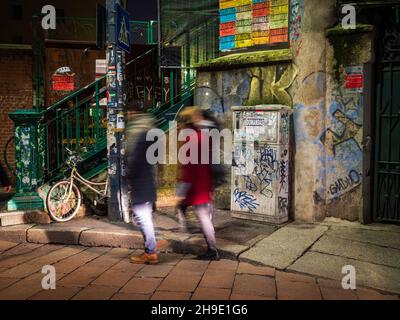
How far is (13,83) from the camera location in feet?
37.5

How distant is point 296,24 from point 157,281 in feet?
15.4

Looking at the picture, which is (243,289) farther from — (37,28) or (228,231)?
(37,28)

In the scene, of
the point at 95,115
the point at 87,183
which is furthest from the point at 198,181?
the point at 95,115

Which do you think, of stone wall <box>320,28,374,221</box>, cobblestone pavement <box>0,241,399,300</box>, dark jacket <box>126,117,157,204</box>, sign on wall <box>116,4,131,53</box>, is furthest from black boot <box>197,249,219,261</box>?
sign on wall <box>116,4,131,53</box>

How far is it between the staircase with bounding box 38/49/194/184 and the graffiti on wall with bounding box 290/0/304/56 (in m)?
2.47

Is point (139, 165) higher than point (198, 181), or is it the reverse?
point (139, 165)

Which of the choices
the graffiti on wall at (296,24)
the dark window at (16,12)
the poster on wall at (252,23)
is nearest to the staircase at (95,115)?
the poster on wall at (252,23)

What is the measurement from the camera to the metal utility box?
272 inches

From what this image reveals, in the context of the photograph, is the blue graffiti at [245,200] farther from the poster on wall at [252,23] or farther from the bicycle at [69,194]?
the poster on wall at [252,23]

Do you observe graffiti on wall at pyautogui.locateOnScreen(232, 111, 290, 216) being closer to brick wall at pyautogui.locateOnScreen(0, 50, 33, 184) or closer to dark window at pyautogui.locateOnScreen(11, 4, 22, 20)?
brick wall at pyautogui.locateOnScreen(0, 50, 33, 184)

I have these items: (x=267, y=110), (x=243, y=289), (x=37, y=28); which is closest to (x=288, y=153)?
(x=267, y=110)

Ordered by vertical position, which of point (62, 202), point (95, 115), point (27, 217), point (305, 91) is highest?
point (305, 91)

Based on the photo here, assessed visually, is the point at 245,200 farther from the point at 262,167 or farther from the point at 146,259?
the point at 146,259

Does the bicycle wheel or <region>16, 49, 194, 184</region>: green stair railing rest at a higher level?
<region>16, 49, 194, 184</region>: green stair railing
